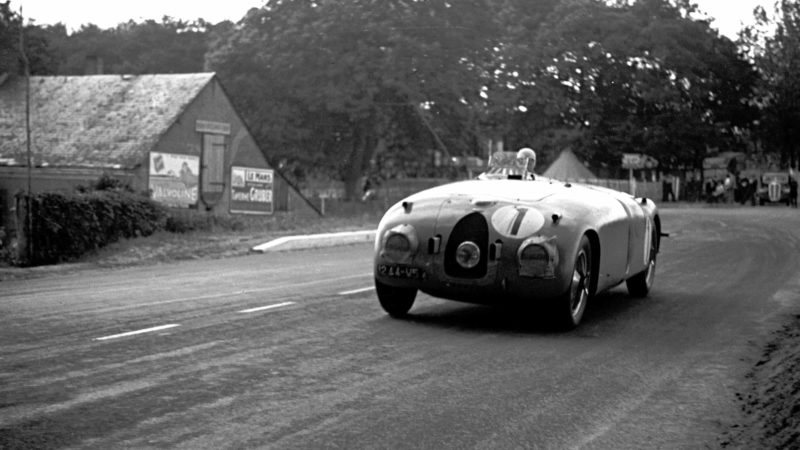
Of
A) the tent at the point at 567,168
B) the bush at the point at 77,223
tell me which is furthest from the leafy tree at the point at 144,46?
the bush at the point at 77,223

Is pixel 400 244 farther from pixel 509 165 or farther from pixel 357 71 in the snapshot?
pixel 357 71

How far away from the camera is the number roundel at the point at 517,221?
9438 millimetres

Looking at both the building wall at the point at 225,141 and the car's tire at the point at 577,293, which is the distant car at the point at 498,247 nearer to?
the car's tire at the point at 577,293

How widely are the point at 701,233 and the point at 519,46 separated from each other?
40.4m

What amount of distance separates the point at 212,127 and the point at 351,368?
29.3 meters

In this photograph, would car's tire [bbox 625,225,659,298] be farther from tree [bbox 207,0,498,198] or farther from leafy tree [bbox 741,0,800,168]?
leafy tree [bbox 741,0,800,168]

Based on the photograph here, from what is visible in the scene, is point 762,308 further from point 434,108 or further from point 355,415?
point 434,108

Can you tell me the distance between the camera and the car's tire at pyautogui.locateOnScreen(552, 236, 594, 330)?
955 cm

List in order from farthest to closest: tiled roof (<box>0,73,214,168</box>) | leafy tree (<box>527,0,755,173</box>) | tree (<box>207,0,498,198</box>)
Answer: leafy tree (<box>527,0,755,173</box>) → tree (<box>207,0,498,198</box>) → tiled roof (<box>0,73,214,168</box>)

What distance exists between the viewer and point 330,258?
1825 centimetres

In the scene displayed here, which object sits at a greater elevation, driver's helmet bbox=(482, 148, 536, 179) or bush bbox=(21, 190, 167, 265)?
driver's helmet bbox=(482, 148, 536, 179)

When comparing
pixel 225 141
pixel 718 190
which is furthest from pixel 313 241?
pixel 718 190

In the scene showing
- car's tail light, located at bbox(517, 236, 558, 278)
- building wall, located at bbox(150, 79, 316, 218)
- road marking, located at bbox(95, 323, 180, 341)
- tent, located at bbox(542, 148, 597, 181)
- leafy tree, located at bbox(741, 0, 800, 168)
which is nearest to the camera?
road marking, located at bbox(95, 323, 180, 341)

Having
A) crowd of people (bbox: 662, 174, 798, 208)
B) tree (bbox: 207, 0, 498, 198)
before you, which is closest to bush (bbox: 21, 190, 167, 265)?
tree (bbox: 207, 0, 498, 198)
